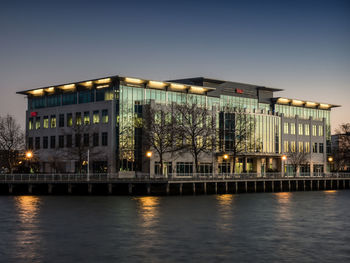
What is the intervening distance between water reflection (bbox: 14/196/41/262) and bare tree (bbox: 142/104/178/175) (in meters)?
31.5

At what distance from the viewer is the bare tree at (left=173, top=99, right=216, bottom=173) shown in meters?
90.7

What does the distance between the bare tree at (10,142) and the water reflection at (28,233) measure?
35.4m

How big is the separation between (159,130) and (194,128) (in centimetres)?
569

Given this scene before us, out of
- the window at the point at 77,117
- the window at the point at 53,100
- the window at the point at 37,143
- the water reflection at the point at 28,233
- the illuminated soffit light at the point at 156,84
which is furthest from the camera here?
the window at the point at 37,143

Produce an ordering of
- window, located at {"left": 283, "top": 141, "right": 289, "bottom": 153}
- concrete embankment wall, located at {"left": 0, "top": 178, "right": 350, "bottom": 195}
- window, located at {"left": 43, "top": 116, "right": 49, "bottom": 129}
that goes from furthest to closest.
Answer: window, located at {"left": 283, "top": 141, "right": 289, "bottom": 153} → window, located at {"left": 43, "top": 116, "right": 49, "bottom": 129} → concrete embankment wall, located at {"left": 0, "top": 178, "right": 350, "bottom": 195}

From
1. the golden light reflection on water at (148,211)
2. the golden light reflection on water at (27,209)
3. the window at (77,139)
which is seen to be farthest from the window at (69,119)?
the golden light reflection on water at (148,211)

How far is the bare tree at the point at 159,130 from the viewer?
87.5m

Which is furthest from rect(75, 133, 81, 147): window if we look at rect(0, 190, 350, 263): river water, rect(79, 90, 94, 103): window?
rect(0, 190, 350, 263): river water

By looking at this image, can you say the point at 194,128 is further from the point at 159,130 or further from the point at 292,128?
the point at 292,128

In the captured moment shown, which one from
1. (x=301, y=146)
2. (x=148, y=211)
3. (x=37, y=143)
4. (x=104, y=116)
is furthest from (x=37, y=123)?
(x=148, y=211)

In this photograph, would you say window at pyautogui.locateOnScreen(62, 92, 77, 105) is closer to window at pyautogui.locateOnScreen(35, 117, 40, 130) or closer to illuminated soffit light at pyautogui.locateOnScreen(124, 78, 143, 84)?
window at pyautogui.locateOnScreen(35, 117, 40, 130)

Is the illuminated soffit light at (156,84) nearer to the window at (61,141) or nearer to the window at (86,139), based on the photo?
the window at (86,139)

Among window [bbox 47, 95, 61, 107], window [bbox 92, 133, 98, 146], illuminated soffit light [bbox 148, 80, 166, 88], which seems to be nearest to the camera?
window [bbox 92, 133, 98, 146]

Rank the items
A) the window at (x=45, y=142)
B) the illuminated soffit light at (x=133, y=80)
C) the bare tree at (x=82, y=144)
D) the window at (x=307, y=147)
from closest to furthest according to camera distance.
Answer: the bare tree at (x=82, y=144) → the illuminated soffit light at (x=133, y=80) → the window at (x=45, y=142) → the window at (x=307, y=147)
